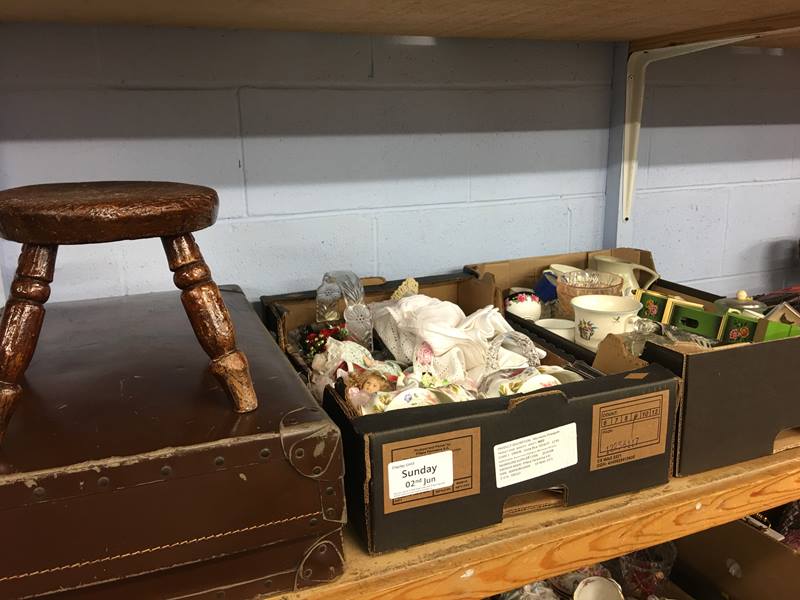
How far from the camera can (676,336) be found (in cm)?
97

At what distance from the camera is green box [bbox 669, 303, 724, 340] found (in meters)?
0.99

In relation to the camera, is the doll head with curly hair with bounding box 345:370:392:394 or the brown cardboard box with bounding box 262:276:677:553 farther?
the doll head with curly hair with bounding box 345:370:392:394

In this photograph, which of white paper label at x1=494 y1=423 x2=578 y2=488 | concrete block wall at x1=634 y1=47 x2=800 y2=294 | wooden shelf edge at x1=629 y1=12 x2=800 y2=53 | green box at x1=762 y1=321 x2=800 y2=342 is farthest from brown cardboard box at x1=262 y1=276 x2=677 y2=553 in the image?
concrete block wall at x1=634 y1=47 x2=800 y2=294

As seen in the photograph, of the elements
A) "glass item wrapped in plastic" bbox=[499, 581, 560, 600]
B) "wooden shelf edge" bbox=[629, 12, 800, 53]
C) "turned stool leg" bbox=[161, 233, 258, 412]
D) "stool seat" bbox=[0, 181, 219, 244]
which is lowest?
"glass item wrapped in plastic" bbox=[499, 581, 560, 600]

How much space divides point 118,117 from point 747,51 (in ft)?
4.39

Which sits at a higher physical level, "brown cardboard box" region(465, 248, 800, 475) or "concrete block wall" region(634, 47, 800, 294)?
"concrete block wall" region(634, 47, 800, 294)

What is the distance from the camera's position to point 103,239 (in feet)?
1.77

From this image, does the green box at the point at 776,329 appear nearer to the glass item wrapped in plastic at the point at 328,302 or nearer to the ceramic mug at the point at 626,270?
the ceramic mug at the point at 626,270

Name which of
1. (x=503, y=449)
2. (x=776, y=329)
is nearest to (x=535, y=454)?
(x=503, y=449)

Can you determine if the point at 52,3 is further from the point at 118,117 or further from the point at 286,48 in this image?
the point at 286,48

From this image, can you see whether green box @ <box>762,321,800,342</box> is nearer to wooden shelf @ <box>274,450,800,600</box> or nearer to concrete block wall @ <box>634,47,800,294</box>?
wooden shelf @ <box>274,450,800,600</box>

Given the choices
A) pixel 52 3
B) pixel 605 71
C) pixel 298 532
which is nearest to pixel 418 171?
pixel 605 71

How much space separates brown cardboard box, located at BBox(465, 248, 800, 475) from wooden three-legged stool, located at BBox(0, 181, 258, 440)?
1.69ft

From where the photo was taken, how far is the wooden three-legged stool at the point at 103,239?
1.74 ft
